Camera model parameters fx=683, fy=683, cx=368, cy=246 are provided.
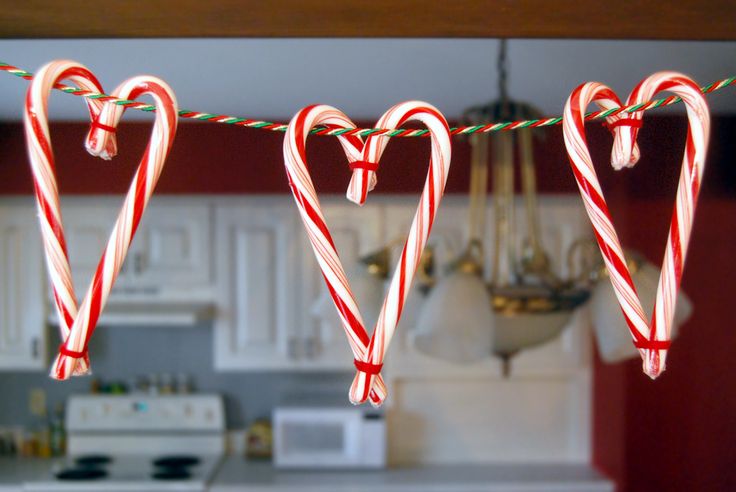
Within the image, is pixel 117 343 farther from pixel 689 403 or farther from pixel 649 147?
pixel 649 147

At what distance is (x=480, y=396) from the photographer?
325 centimetres

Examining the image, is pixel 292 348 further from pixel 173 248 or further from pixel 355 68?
pixel 355 68

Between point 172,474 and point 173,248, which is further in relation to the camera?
point 173,248

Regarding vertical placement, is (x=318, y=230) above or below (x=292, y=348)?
above

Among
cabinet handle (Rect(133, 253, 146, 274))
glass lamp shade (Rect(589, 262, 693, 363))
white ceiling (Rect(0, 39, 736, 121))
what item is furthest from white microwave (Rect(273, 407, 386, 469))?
glass lamp shade (Rect(589, 262, 693, 363))

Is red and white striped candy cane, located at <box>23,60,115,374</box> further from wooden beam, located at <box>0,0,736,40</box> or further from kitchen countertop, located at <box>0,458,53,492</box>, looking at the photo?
kitchen countertop, located at <box>0,458,53,492</box>

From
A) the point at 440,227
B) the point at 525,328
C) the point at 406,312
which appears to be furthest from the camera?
the point at 440,227

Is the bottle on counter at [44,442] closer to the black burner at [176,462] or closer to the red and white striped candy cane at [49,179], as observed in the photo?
the black burner at [176,462]

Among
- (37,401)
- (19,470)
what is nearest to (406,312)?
(19,470)

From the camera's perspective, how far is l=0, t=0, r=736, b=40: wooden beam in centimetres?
61

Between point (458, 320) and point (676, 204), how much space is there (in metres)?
0.73

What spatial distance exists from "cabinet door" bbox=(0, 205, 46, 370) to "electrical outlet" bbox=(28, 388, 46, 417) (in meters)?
0.39

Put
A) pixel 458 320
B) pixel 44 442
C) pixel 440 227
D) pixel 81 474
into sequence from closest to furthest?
pixel 458 320 < pixel 81 474 < pixel 440 227 < pixel 44 442

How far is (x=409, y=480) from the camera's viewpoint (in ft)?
9.64
